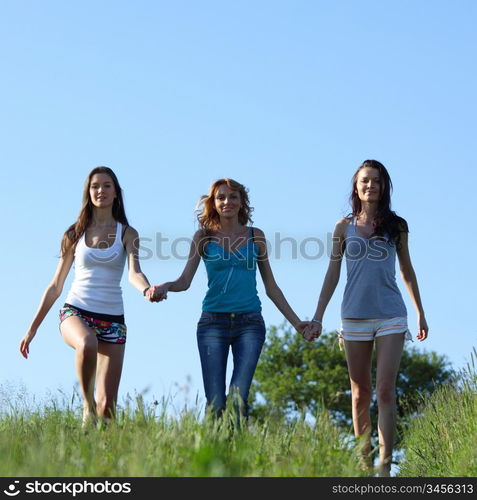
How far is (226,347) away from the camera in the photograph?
7.77 metres

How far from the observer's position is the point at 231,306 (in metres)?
7.79

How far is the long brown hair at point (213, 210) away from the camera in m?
8.34

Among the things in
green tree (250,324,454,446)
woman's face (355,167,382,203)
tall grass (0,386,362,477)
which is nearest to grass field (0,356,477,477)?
tall grass (0,386,362,477)

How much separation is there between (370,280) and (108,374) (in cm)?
253

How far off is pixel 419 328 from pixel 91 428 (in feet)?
11.6

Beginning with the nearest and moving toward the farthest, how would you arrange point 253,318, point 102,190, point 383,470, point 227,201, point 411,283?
point 383,470 < point 253,318 < point 227,201 < point 102,190 < point 411,283

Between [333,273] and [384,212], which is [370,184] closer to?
[384,212]

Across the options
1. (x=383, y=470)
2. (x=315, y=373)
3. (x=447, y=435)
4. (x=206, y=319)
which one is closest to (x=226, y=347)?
(x=206, y=319)

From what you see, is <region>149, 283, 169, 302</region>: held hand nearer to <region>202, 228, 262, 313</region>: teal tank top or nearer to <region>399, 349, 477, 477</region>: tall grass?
<region>202, 228, 262, 313</region>: teal tank top

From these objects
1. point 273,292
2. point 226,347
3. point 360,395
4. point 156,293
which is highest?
point 273,292
